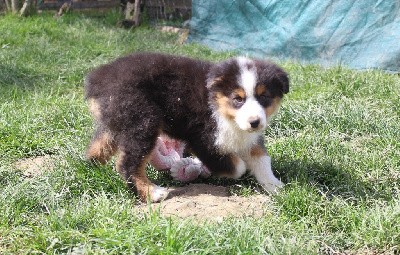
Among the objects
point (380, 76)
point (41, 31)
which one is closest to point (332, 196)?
point (380, 76)

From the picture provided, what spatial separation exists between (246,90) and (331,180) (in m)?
0.99

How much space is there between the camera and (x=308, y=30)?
994cm

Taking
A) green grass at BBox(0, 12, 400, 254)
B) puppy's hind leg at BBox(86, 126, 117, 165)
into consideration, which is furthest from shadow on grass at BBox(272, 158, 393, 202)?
puppy's hind leg at BBox(86, 126, 117, 165)

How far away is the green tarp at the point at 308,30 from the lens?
29.6 ft

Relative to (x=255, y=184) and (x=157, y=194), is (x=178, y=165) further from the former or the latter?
(x=255, y=184)

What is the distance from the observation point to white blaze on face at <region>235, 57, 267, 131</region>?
432 cm

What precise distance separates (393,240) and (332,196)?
2.48ft

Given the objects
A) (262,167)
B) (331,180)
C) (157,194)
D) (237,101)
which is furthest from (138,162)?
(331,180)

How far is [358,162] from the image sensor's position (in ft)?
16.3

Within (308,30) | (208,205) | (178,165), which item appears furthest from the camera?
(308,30)

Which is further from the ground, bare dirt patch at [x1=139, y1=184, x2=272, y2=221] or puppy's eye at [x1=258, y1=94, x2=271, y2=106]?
puppy's eye at [x1=258, y1=94, x2=271, y2=106]

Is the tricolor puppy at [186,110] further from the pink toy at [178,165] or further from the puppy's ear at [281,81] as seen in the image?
the pink toy at [178,165]

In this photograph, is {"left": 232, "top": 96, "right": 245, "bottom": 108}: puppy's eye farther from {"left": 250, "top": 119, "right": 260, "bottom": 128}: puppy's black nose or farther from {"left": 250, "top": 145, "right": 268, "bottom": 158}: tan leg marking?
{"left": 250, "top": 145, "right": 268, "bottom": 158}: tan leg marking

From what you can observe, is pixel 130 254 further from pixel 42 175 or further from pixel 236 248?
pixel 42 175
